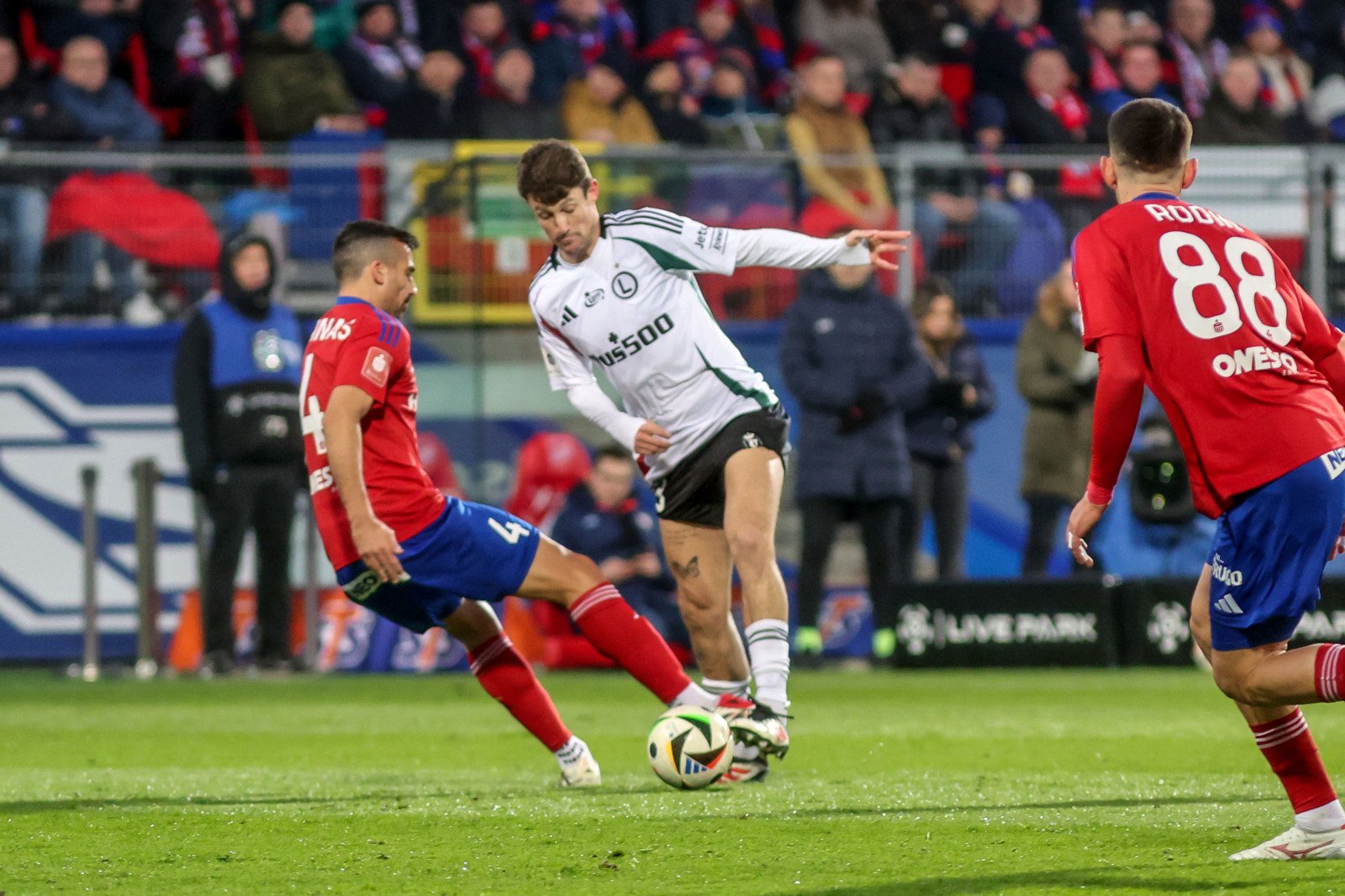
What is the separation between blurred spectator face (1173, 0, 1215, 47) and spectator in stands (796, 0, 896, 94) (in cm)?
290

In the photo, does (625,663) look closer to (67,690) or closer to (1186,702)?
(1186,702)

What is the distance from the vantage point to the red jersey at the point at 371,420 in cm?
653

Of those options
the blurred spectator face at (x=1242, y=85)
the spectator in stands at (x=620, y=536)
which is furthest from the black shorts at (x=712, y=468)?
the blurred spectator face at (x=1242, y=85)

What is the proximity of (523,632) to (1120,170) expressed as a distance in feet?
28.5

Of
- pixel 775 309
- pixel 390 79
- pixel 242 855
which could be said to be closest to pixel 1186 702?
pixel 775 309

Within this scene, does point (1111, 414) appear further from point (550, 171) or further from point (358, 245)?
point (358, 245)

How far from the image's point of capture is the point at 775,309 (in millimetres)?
13930

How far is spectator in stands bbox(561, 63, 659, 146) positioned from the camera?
15711mm

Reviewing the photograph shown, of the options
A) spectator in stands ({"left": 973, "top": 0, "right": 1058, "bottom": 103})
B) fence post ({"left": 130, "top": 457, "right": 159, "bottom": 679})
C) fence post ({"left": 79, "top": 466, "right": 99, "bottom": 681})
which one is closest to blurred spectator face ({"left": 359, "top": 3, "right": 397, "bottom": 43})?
fence post ({"left": 130, "top": 457, "right": 159, "bottom": 679})

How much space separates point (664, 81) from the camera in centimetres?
1620

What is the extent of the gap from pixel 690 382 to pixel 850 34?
1139 centimetres

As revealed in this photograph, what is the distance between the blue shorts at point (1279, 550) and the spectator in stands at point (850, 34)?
13127 millimetres

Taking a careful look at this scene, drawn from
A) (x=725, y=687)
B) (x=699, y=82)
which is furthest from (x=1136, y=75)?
(x=725, y=687)

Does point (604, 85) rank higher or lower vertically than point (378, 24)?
lower
